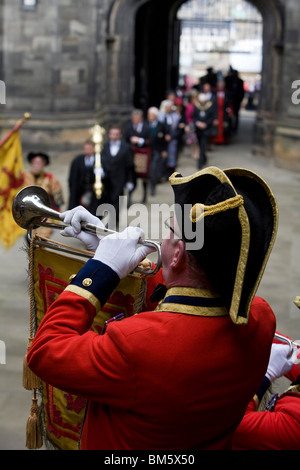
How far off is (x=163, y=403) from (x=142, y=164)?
10129 millimetres

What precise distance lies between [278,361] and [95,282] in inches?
40.1

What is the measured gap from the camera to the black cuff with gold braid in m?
2.60

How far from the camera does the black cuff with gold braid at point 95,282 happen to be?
102 inches

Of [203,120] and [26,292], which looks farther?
[203,120]

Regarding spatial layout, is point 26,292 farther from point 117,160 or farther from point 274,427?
point 117,160

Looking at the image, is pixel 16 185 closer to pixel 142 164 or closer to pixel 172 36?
pixel 142 164

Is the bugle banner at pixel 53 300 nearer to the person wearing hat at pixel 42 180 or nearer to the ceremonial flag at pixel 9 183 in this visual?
the ceremonial flag at pixel 9 183

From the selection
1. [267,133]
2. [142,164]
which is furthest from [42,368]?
[267,133]

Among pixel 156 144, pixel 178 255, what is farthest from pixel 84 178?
pixel 178 255

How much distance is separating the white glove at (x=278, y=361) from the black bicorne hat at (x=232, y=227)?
0.85 metres

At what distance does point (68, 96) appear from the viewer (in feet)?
53.8

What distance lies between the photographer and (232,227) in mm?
2338
